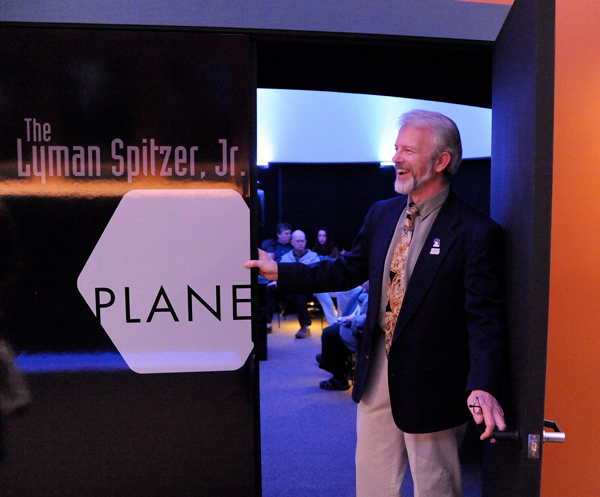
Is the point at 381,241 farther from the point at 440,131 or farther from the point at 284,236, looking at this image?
the point at 284,236

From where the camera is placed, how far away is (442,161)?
5.68 ft

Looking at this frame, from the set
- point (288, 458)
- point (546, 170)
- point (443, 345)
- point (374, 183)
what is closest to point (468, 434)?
point (288, 458)

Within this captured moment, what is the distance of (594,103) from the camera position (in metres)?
1.98

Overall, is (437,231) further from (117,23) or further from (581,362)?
(117,23)

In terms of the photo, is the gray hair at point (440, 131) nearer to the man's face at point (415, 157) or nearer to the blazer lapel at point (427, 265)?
the man's face at point (415, 157)

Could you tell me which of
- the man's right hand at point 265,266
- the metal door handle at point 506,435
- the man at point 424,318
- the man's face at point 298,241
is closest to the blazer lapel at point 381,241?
the man at point 424,318

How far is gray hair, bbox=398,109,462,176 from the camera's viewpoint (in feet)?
5.63

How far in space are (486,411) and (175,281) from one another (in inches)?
43.9

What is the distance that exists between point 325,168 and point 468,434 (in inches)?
285

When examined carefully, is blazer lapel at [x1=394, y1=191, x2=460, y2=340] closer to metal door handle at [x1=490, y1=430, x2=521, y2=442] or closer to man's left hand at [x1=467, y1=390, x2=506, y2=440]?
man's left hand at [x1=467, y1=390, x2=506, y2=440]

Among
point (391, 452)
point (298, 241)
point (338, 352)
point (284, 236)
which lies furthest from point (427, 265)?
point (284, 236)

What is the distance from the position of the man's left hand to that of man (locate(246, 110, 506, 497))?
9 centimetres

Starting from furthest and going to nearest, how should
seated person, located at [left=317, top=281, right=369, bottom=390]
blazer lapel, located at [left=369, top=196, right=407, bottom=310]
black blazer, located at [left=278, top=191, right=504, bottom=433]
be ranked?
seated person, located at [left=317, top=281, right=369, bottom=390] < blazer lapel, located at [left=369, top=196, right=407, bottom=310] < black blazer, located at [left=278, top=191, right=504, bottom=433]

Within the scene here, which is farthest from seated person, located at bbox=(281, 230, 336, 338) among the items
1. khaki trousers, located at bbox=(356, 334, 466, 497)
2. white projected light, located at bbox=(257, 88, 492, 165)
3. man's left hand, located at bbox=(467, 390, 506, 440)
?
man's left hand, located at bbox=(467, 390, 506, 440)
